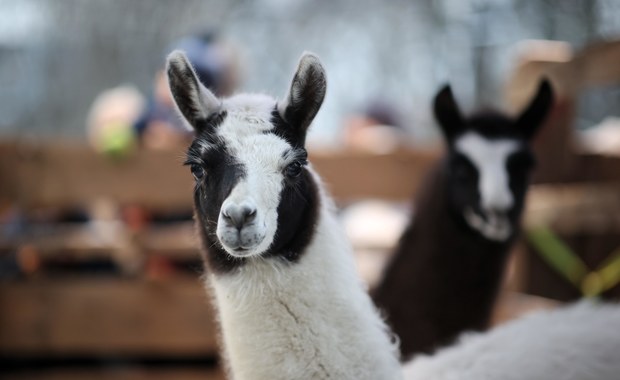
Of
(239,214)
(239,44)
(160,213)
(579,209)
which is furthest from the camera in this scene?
(239,44)

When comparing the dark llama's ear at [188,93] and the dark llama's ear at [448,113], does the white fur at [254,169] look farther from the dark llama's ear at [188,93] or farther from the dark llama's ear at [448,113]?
the dark llama's ear at [448,113]

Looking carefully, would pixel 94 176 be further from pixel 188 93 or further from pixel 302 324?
pixel 302 324

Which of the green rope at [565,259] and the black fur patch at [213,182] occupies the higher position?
the black fur patch at [213,182]

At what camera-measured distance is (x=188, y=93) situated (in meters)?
2.07

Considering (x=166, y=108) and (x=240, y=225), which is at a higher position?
(x=240, y=225)

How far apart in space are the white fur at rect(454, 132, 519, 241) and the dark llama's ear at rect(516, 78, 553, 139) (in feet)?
0.45

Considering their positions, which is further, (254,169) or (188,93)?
(188,93)

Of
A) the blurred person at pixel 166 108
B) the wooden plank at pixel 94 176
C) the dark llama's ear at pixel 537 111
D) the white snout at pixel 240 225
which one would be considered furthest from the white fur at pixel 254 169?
the blurred person at pixel 166 108

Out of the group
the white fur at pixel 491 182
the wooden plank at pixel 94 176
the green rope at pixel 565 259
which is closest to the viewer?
the white fur at pixel 491 182

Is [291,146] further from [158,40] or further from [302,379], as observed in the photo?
[158,40]

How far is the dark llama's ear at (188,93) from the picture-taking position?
2004 millimetres

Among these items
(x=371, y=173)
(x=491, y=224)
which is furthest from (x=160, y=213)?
(x=491, y=224)

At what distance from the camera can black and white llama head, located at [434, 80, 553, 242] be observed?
3.10 m

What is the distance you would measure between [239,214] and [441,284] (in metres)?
1.73
